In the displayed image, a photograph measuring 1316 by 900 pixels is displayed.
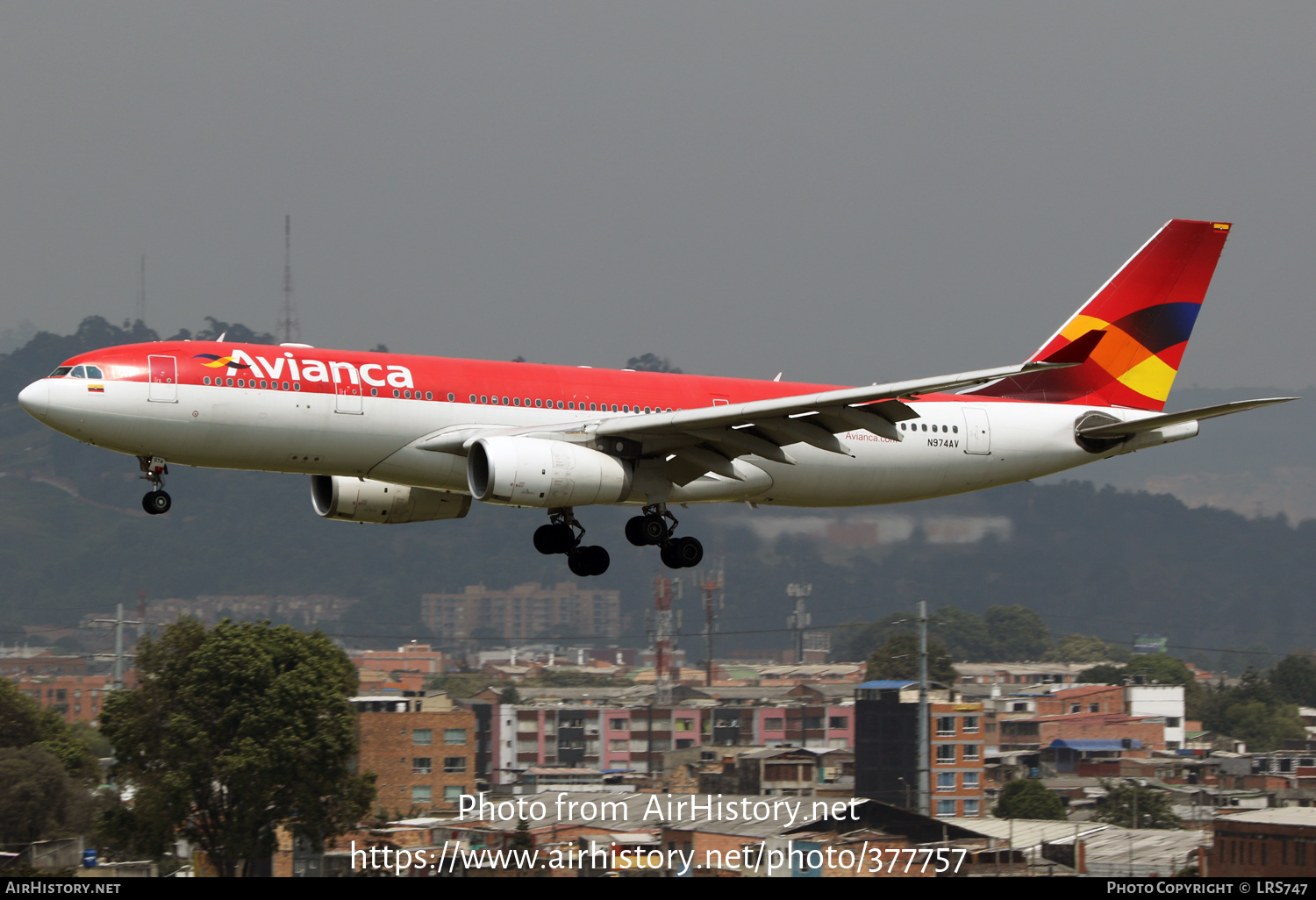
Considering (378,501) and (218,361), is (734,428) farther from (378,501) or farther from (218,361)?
(218,361)

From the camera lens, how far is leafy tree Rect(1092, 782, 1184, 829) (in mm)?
66438

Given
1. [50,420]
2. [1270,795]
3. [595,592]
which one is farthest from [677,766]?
[595,592]

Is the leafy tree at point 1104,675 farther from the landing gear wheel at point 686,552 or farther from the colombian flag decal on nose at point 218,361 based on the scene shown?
the colombian flag decal on nose at point 218,361

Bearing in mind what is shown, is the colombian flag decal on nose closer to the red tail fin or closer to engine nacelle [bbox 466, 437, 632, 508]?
engine nacelle [bbox 466, 437, 632, 508]

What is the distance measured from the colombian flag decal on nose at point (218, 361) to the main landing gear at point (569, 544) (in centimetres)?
764

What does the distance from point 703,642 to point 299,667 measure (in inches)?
4135

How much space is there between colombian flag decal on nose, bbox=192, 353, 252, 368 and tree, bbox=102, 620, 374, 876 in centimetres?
3463

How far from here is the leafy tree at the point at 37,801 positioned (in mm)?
64000

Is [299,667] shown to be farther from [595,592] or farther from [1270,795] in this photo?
[595,592]

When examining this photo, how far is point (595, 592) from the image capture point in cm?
19838

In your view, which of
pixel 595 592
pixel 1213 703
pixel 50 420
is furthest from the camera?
pixel 595 592

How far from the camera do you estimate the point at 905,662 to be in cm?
10031

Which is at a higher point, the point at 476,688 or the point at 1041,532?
the point at 1041,532

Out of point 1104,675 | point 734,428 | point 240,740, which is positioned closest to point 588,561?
point 734,428
